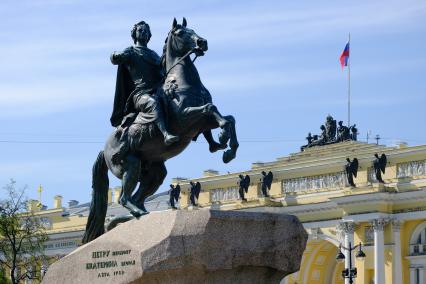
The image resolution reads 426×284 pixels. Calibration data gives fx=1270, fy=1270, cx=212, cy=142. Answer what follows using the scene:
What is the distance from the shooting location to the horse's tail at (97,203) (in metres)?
12.0

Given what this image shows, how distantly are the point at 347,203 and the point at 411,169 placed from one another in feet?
10.0

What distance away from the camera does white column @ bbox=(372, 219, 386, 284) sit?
48281 millimetres

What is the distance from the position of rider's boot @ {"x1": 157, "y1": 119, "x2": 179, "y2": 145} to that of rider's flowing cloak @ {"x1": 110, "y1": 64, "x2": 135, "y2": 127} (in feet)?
3.50

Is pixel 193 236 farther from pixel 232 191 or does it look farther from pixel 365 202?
pixel 232 191

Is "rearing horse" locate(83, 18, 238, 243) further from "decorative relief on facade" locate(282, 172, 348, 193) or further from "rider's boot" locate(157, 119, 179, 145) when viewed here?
"decorative relief on facade" locate(282, 172, 348, 193)

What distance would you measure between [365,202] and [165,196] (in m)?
18.2

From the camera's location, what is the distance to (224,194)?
2200 inches

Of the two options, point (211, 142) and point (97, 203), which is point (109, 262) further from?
point (97, 203)

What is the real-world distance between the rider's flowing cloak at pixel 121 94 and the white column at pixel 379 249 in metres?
37.6

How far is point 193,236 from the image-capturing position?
9.91 m

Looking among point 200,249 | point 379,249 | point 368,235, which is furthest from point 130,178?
point 368,235

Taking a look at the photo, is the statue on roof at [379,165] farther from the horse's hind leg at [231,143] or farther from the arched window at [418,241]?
the horse's hind leg at [231,143]

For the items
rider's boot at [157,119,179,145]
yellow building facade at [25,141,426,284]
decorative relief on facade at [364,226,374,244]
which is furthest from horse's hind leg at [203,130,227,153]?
decorative relief on facade at [364,226,374,244]

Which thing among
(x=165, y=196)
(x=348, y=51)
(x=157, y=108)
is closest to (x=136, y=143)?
(x=157, y=108)
